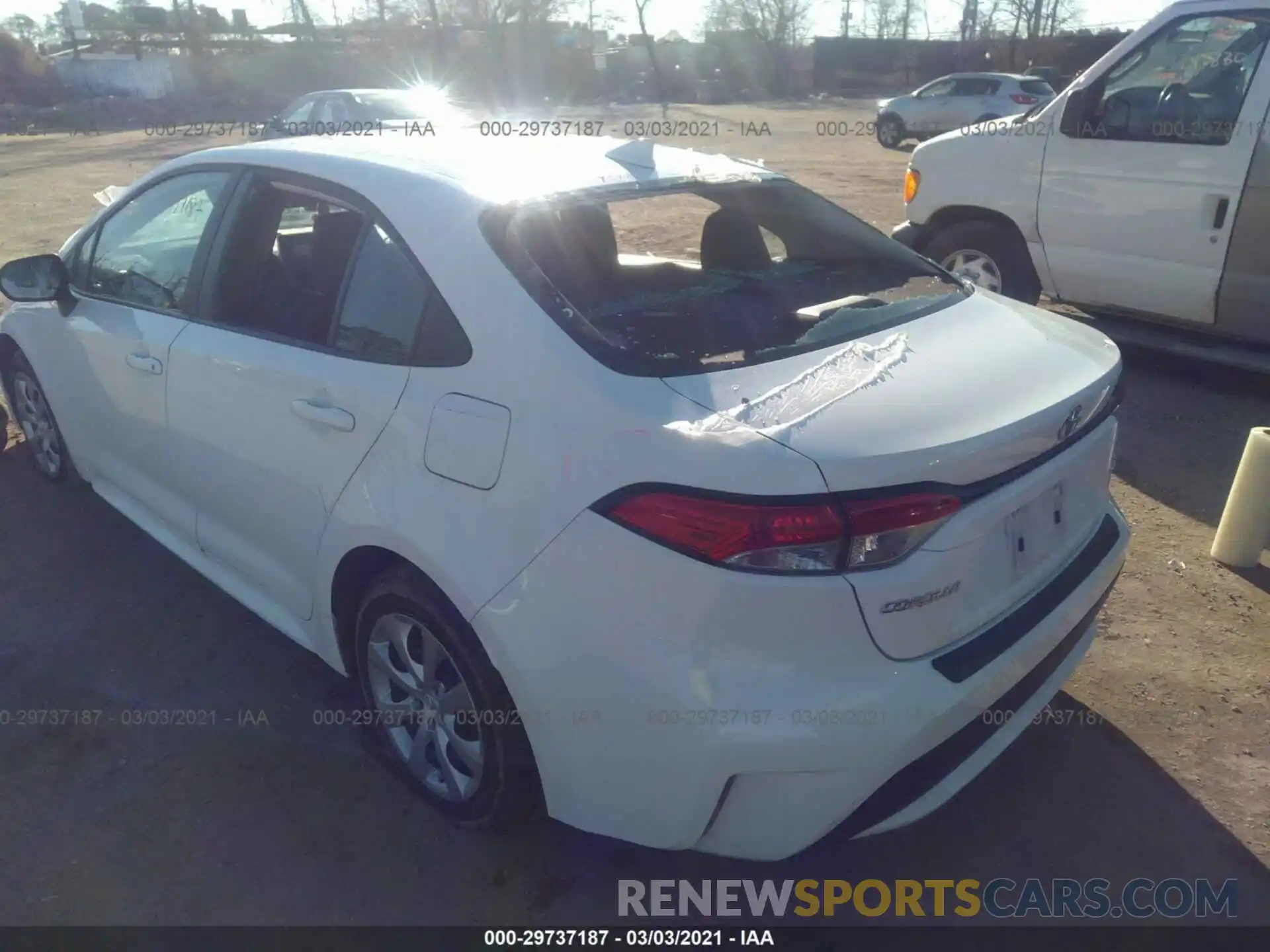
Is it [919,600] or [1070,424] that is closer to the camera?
[919,600]

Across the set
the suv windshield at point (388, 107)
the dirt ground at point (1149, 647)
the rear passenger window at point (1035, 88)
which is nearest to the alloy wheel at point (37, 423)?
the dirt ground at point (1149, 647)

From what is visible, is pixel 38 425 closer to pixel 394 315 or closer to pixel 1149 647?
pixel 394 315

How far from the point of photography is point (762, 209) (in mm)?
3113

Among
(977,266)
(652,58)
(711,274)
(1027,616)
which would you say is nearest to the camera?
(1027,616)

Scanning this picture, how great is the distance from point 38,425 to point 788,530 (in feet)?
13.4

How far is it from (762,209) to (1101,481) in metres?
1.31

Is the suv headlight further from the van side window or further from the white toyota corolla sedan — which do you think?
the white toyota corolla sedan

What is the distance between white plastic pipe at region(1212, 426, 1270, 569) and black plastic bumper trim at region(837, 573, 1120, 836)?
Result: 6.25 feet

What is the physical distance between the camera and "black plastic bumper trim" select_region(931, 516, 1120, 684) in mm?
2043

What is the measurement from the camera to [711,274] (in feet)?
9.59

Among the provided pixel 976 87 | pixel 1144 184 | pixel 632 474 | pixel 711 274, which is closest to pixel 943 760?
pixel 632 474

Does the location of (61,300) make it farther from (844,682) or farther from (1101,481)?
(1101,481)

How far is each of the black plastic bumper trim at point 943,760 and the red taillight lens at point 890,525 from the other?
456mm

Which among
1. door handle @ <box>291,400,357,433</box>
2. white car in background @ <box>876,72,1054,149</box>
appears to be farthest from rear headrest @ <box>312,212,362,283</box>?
white car in background @ <box>876,72,1054,149</box>
